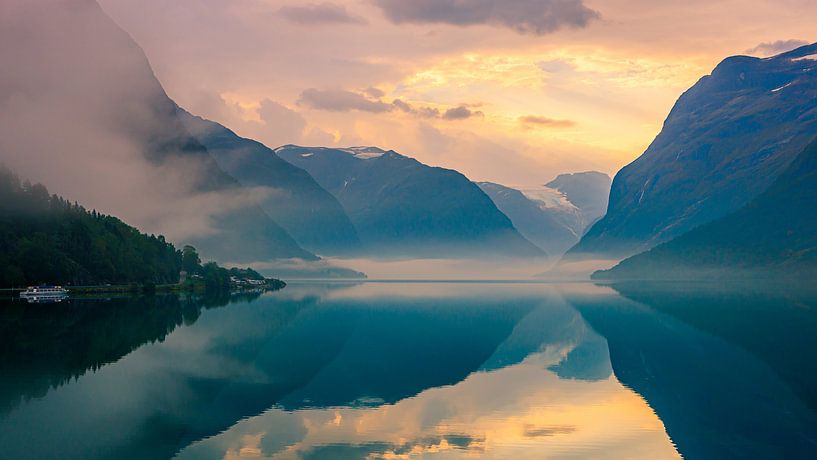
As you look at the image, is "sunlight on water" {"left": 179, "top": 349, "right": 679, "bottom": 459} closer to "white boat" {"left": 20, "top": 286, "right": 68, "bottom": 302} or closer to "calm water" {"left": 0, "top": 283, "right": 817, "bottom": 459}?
"calm water" {"left": 0, "top": 283, "right": 817, "bottom": 459}

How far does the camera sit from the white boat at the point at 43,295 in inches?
6299

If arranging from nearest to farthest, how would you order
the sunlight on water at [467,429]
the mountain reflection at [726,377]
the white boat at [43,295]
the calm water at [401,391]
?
the sunlight on water at [467,429] → the calm water at [401,391] → the mountain reflection at [726,377] → the white boat at [43,295]

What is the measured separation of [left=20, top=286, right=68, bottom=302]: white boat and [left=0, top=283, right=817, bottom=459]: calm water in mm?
51412

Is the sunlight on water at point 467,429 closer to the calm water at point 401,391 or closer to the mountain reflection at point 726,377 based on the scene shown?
the calm water at point 401,391

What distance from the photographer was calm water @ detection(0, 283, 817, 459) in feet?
140

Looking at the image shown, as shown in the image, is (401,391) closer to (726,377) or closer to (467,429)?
(467,429)

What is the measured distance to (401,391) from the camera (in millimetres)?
58812

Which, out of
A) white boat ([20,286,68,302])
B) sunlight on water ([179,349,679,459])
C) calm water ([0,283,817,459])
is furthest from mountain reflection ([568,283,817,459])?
white boat ([20,286,68,302])

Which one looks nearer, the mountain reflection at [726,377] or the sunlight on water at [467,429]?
the sunlight on water at [467,429]

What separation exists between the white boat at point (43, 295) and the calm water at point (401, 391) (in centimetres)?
5141

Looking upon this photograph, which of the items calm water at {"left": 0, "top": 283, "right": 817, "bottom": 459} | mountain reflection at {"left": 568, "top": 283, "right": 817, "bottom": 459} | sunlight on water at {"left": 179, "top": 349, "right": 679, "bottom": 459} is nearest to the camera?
sunlight on water at {"left": 179, "top": 349, "right": 679, "bottom": 459}

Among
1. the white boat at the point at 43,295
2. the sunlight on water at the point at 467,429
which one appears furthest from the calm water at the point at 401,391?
the white boat at the point at 43,295

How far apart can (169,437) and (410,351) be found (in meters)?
42.6

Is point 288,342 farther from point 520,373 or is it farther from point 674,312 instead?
point 674,312
